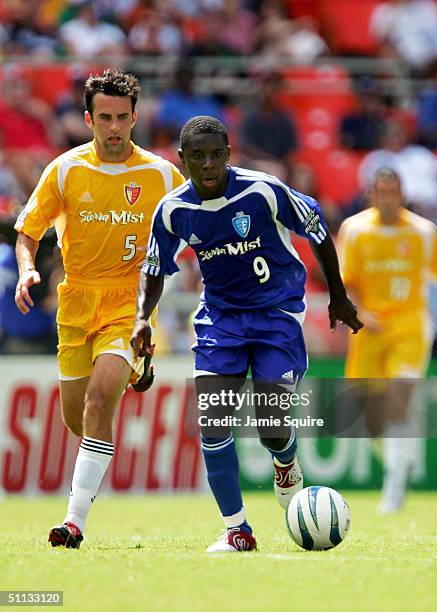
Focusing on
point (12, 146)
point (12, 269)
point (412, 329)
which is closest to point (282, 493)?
point (412, 329)

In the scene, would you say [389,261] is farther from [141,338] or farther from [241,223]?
[141,338]

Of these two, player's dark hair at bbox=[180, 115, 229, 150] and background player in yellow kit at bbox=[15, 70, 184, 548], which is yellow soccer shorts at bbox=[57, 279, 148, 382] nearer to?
background player in yellow kit at bbox=[15, 70, 184, 548]

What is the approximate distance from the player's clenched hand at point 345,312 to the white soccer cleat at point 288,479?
1103 millimetres

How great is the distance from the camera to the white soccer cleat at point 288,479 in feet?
28.1

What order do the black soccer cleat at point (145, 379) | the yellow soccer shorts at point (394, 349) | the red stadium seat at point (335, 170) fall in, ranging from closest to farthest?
1. the black soccer cleat at point (145, 379)
2. the yellow soccer shorts at point (394, 349)
3. the red stadium seat at point (335, 170)

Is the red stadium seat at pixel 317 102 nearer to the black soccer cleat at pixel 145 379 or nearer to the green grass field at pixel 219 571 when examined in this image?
the green grass field at pixel 219 571

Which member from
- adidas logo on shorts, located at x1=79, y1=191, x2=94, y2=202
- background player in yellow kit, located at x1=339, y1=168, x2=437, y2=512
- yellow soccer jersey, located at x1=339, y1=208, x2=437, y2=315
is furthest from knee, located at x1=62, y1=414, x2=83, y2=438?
yellow soccer jersey, located at x1=339, y1=208, x2=437, y2=315

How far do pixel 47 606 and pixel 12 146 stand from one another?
1237 cm

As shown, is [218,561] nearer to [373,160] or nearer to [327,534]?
[327,534]

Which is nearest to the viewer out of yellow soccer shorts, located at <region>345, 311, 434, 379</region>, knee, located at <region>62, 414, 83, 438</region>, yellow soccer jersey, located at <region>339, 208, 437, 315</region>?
knee, located at <region>62, 414, 83, 438</region>

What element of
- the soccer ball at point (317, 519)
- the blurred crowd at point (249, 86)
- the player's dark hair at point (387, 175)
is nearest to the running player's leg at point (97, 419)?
the soccer ball at point (317, 519)

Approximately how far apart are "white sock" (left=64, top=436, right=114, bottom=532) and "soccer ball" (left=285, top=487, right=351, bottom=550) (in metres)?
1.22

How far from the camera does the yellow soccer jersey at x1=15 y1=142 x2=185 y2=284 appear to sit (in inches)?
342

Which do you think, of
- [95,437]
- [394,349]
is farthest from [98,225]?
[394,349]
